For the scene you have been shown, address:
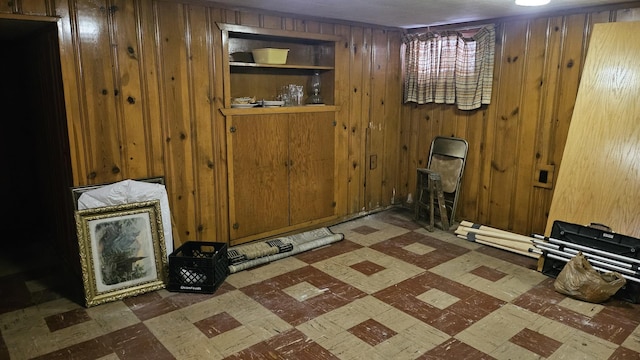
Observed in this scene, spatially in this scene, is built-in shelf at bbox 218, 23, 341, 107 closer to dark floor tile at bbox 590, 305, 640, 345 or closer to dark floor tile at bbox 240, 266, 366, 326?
dark floor tile at bbox 240, 266, 366, 326

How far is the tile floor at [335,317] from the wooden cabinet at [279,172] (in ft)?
1.94

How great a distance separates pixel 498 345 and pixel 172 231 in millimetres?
2357

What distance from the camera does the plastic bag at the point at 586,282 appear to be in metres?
2.86

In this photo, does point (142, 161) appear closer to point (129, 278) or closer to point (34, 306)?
point (129, 278)

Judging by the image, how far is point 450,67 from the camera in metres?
4.46

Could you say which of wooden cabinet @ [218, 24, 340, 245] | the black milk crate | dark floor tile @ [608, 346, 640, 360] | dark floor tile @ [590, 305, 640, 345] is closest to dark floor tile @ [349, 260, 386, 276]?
wooden cabinet @ [218, 24, 340, 245]

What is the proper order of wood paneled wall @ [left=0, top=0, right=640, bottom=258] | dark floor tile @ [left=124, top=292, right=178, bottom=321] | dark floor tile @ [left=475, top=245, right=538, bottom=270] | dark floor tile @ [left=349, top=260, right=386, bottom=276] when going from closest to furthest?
dark floor tile @ [left=124, top=292, right=178, bottom=321]
wood paneled wall @ [left=0, top=0, right=640, bottom=258]
dark floor tile @ [left=349, top=260, right=386, bottom=276]
dark floor tile @ [left=475, top=245, right=538, bottom=270]

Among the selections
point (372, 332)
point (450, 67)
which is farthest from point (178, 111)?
point (450, 67)

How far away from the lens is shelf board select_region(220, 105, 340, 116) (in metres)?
3.64

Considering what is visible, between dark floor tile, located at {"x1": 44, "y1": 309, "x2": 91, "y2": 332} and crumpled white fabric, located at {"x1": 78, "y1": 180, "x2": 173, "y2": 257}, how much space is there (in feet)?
2.20

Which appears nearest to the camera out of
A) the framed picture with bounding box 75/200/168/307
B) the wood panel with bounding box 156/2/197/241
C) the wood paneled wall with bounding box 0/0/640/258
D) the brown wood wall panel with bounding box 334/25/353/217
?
the framed picture with bounding box 75/200/168/307

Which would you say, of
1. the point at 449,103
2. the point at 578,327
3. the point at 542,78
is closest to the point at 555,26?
the point at 542,78

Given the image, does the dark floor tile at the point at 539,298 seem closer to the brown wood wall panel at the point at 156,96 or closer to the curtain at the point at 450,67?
the curtain at the point at 450,67

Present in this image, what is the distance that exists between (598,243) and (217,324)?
2642mm
